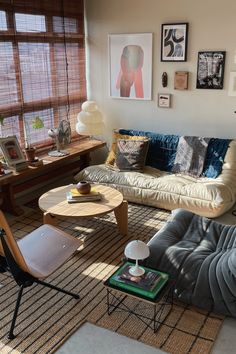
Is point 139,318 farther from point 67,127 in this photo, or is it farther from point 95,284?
point 67,127

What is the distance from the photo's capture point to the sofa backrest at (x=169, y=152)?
13.4 ft

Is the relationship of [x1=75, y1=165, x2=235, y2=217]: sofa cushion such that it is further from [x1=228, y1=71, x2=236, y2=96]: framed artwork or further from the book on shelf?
the book on shelf

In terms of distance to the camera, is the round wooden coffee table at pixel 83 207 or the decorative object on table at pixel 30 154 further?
the decorative object on table at pixel 30 154

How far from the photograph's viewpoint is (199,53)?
4246mm

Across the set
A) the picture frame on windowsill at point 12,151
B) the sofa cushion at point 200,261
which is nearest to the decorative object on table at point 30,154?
the picture frame on windowsill at point 12,151

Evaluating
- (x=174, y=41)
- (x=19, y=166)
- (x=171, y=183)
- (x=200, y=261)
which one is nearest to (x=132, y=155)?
(x=171, y=183)

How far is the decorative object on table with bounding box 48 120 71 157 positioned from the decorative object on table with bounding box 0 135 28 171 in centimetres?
52

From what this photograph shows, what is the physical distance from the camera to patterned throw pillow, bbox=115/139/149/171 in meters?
4.36

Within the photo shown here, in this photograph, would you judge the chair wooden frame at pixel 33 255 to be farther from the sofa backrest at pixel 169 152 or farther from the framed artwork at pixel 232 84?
the framed artwork at pixel 232 84

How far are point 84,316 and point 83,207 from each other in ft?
3.33

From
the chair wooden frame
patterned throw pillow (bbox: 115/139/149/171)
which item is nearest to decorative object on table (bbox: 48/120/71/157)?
patterned throw pillow (bbox: 115/139/149/171)

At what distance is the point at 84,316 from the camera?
8.03ft

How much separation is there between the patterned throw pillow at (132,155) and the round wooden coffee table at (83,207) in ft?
2.63

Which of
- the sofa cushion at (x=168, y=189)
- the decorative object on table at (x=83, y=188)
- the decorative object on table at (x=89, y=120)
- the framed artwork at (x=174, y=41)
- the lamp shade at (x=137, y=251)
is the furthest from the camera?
the decorative object on table at (x=89, y=120)
